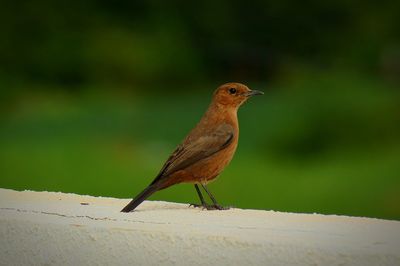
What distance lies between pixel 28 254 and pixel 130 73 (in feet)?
46.8

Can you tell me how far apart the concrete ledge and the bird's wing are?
0.22m

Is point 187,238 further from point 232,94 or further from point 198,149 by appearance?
point 232,94

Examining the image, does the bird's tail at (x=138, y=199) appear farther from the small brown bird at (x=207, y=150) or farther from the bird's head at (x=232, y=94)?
the bird's head at (x=232, y=94)

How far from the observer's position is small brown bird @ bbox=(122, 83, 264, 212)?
5125 mm

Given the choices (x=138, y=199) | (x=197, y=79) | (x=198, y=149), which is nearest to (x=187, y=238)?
(x=138, y=199)

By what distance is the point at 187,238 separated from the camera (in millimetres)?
4297

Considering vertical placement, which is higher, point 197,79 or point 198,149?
point 198,149

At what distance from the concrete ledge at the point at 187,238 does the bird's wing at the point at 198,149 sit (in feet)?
0.71

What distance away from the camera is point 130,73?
61.5 feet

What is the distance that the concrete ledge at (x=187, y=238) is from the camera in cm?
413

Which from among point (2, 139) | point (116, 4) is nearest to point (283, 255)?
point (2, 139)

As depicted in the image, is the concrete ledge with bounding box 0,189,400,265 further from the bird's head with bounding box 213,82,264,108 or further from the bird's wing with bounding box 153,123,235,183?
the bird's head with bounding box 213,82,264,108

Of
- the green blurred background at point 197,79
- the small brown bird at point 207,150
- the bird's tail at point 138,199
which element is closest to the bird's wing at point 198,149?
the small brown bird at point 207,150

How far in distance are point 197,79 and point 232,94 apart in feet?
44.3
